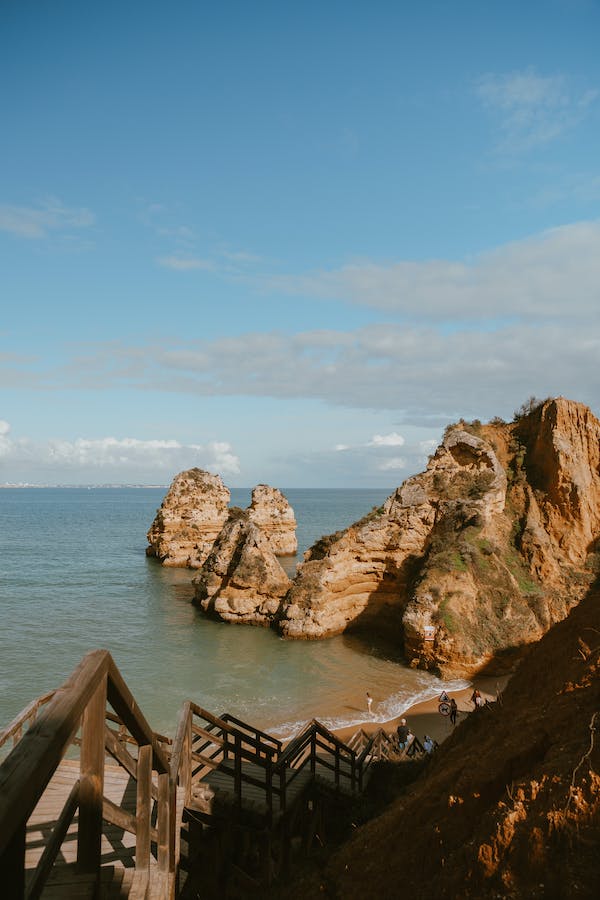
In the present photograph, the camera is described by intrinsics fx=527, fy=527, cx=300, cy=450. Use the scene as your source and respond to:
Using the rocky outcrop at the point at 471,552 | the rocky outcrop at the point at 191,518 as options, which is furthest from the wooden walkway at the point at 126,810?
the rocky outcrop at the point at 191,518

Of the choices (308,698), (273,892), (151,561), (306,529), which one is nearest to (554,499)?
(308,698)

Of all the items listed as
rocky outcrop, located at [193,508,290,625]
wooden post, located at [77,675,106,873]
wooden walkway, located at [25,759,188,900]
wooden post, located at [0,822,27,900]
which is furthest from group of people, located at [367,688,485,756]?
wooden post, located at [0,822,27,900]

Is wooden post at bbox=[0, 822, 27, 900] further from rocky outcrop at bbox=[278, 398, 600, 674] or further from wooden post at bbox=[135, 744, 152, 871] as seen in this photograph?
rocky outcrop at bbox=[278, 398, 600, 674]

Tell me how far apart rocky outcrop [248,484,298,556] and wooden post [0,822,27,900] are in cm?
5681

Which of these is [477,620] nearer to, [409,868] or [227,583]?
[227,583]

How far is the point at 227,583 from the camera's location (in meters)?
32.1

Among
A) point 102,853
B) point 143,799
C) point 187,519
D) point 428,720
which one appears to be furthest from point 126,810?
point 187,519

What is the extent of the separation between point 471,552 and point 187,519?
116 ft

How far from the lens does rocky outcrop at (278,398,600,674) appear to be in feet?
79.3

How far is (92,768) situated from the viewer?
2623 mm

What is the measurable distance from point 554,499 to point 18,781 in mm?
32452

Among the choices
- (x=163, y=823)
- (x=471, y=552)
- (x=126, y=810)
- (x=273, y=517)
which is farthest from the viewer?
(x=273, y=517)

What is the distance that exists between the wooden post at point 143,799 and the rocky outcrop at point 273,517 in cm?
5458

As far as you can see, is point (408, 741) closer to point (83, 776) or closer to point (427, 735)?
point (427, 735)
